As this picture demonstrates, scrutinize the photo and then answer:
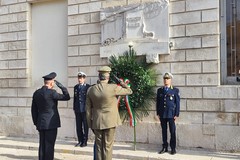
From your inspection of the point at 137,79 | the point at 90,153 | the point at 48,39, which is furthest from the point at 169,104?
the point at 48,39

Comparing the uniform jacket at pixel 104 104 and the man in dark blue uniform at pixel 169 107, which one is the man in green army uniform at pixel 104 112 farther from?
the man in dark blue uniform at pixel 169 107

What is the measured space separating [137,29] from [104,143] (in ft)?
12.5

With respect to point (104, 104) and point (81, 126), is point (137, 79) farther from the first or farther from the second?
point (104, 104)

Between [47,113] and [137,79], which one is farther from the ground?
[137,79]

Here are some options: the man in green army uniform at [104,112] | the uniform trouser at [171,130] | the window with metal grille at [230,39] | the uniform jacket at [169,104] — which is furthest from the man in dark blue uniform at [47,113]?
the window with metal grille at [230,39]

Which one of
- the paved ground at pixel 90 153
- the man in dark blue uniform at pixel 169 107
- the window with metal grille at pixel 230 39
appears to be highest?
the window with metal grille at pixel 230 39

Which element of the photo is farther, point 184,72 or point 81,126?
point 81,126

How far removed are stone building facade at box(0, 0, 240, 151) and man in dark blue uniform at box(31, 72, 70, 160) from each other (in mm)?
2752

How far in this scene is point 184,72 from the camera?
25.1 feet

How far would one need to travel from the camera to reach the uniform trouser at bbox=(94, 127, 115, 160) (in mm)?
5230

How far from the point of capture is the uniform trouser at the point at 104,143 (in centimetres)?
523

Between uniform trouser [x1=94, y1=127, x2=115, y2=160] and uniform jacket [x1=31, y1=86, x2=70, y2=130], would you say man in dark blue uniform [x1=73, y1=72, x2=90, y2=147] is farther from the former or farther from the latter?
uniform trouser [x1=94, y1=127, x2=115, y2=160]

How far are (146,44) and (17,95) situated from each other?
4526mm

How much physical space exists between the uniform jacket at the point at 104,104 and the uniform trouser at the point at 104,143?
127 millimetres
